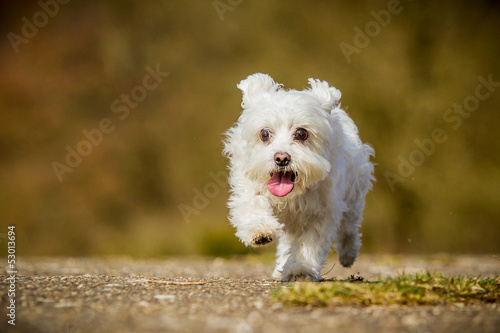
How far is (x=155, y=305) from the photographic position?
3725 mm

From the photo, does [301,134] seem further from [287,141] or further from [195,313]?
[195,313]

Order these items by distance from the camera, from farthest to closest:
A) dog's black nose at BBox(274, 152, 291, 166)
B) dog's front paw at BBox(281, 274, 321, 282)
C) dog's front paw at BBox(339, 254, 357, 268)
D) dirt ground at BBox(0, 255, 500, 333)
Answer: dog's front paw at BBox(339, 254, 357, 268) → dog's front paw at BBox(281, 274, 321, 282) → dog's black nose at BBox(274, 152, 291, 166) → dirt ground at BBox(0, 255, 500, 333)

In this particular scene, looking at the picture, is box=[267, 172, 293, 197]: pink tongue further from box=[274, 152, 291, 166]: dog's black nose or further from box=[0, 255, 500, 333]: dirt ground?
box=[0, 255, 500, 333]: dirt ground

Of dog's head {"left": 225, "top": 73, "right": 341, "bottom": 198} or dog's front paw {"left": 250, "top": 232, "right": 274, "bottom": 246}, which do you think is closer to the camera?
dog's head {"left": 225, "top": 73, "right": 341, "bottom": 198}

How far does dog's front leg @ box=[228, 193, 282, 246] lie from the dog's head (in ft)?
Result: 0.97

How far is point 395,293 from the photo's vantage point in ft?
12.5

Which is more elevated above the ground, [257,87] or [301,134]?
[257,87]

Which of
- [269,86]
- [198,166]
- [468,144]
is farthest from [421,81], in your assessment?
[269,86]

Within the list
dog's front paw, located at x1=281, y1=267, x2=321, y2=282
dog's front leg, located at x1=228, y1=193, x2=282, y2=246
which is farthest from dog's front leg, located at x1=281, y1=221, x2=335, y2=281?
dog's front leg, located at x1=228, y1=193, x2=282, y2=246

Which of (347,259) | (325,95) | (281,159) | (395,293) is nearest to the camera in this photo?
(395,293)

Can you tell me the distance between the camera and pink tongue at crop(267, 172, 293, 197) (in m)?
4.90

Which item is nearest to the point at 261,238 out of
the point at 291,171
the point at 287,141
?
the point at 291,171

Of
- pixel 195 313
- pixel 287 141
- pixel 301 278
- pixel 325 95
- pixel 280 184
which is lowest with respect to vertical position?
pixel 195 313

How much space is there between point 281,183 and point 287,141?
33 centimetres
